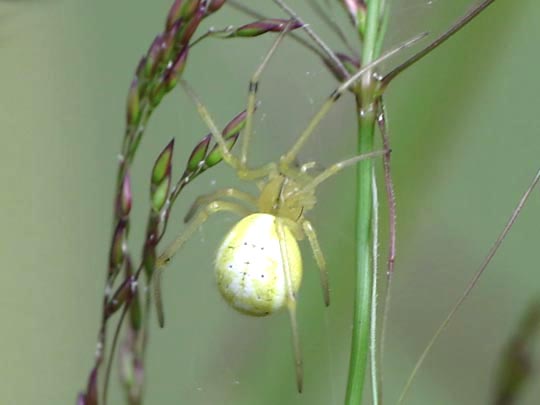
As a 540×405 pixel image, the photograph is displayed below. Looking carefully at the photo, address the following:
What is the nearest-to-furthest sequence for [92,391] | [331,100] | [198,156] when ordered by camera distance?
[92,391] → [198,156] → [331,100]

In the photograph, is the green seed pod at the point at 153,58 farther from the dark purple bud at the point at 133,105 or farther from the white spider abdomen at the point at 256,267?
the white spider abdomen at the point at 256,267

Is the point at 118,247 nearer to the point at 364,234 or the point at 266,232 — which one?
the point at 364,234

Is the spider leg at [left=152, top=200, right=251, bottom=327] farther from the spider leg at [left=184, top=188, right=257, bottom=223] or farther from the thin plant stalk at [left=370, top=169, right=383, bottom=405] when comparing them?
the thin plant stalk at [left=370, top=169, right=383, bottom=405]

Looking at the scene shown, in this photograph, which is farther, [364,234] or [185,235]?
[185,235]

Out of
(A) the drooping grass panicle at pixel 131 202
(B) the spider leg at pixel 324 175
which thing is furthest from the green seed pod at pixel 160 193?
(B) the spider leg at pixel 324 175

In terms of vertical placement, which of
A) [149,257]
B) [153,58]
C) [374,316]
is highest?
[153,58]

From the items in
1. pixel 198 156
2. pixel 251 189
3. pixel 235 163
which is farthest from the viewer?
pixel 251 189

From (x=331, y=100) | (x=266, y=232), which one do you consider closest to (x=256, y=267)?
(x=266, y=232)
